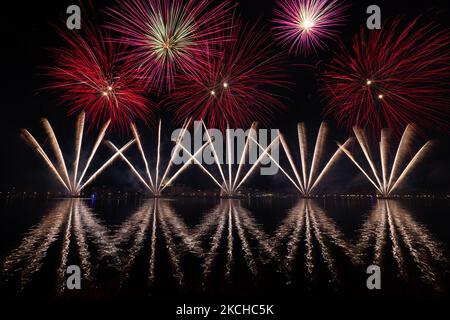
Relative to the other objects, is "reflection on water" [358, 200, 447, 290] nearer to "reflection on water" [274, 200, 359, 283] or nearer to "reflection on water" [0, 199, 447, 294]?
"reflection on water" [0, 199, 447, 294]

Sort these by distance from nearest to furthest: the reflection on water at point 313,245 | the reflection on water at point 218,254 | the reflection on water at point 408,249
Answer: the reflection on water at point 218,254
the reflection on water at point 408,249
the reflection on water at point 313,245

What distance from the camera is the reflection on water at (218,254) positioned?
9453 millimetres

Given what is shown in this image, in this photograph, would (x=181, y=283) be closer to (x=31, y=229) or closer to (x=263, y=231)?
(x=263, y=231)

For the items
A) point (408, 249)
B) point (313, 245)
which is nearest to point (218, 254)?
point (313, 245)

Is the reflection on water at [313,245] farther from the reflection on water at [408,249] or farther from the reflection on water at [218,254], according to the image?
the reflection on water at [408,249]

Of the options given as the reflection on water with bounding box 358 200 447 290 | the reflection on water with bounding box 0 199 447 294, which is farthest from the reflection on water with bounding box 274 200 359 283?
the reflection on water with bounding box 358 200 447 290

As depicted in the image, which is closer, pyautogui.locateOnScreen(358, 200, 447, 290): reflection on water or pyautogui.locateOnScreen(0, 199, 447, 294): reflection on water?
pyautogui.locateOnScreen(0, 199, 447, 294): reflection on water

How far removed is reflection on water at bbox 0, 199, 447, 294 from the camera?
945 cm

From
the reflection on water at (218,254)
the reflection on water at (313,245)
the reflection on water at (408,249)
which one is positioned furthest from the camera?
the reflection on water at (313,245)

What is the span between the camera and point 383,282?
30.1ft

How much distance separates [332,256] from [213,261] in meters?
5.04

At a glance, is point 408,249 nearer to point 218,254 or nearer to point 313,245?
point 313,245

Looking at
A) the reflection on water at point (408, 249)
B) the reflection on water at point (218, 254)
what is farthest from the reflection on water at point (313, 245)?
the reflection on water at point (408, 249)
